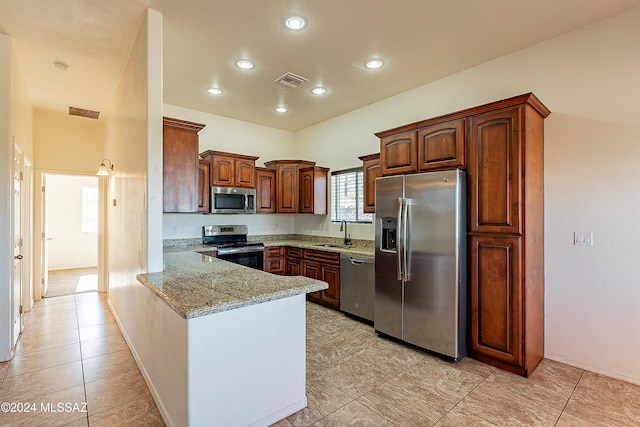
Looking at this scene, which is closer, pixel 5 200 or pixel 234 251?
pixel 5 200

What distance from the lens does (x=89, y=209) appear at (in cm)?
812

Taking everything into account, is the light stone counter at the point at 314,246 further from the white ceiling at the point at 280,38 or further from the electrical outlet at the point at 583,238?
the white ceiling at the point at 280,38

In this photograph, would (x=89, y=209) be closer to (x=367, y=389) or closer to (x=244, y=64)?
(x=244, y=64)

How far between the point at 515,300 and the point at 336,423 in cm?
180

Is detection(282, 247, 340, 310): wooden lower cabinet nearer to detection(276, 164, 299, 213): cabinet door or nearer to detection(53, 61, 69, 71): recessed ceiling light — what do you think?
detection(276, 164, 299, 213): cabinet door

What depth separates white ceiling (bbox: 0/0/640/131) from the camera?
2.46m

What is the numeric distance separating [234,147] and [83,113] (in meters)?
2.37

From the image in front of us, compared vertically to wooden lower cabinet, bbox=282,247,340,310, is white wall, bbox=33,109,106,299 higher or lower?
higher

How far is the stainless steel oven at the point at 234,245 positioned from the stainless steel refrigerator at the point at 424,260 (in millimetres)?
2102

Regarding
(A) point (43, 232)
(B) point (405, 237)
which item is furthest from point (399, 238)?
(A) point (43, 232)

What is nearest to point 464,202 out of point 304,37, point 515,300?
point 515,300

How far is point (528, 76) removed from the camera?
121 inches

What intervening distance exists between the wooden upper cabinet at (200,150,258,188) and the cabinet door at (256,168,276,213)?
0.54 feet

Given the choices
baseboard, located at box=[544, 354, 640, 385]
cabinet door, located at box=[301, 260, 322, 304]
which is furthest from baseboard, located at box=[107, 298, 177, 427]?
baseboard, located at box=[544, 354, 640, 385]
